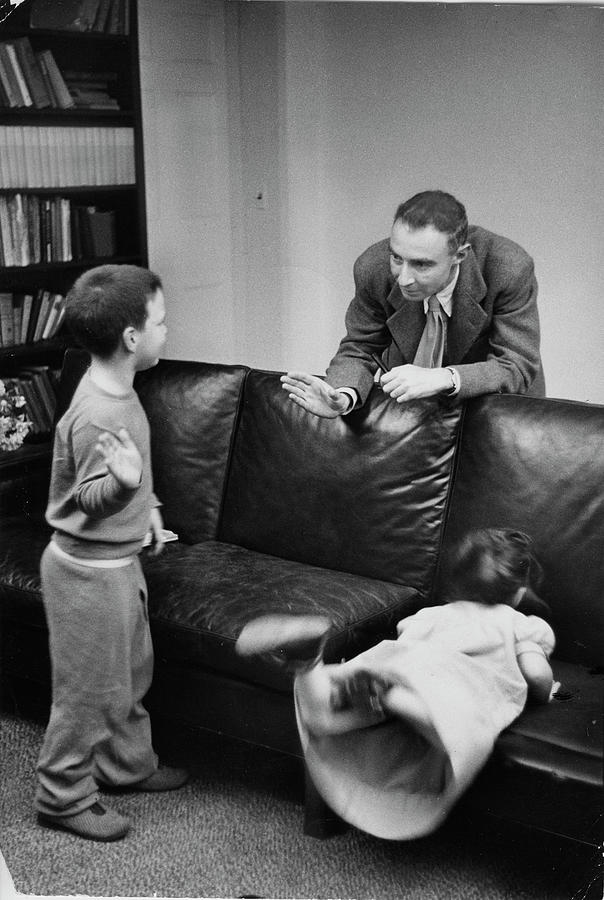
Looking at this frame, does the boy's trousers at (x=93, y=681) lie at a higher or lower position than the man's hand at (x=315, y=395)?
lower

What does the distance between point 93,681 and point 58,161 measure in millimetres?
970

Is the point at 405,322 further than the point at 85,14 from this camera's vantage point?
Yes

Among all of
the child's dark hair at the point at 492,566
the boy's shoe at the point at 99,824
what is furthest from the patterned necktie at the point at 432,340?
the boy's shoe at the point at 99,824

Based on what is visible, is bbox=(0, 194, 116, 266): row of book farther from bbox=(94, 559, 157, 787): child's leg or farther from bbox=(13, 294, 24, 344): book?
bbox=(94, 559, 157, 787): child's leg

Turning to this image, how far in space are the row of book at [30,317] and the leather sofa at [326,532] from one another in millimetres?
129

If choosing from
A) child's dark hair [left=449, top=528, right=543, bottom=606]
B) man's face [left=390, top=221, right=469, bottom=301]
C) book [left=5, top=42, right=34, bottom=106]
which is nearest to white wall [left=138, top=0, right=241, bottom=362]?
book [left=5, top=42, right=34, bottom=106]

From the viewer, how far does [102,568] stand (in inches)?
69.7

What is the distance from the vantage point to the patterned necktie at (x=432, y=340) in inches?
73.8

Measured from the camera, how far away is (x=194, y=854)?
6.03ft

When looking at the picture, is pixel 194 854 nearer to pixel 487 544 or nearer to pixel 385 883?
pixel 385 883

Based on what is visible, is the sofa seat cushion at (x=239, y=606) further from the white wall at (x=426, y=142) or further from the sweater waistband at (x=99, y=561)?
the white wall at (x=426, y=142)

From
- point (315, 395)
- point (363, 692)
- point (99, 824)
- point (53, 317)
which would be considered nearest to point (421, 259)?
point (315, 395)

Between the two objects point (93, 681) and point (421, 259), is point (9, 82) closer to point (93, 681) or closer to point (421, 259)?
point (421, 259)

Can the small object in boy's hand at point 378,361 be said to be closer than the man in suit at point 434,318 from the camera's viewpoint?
No
